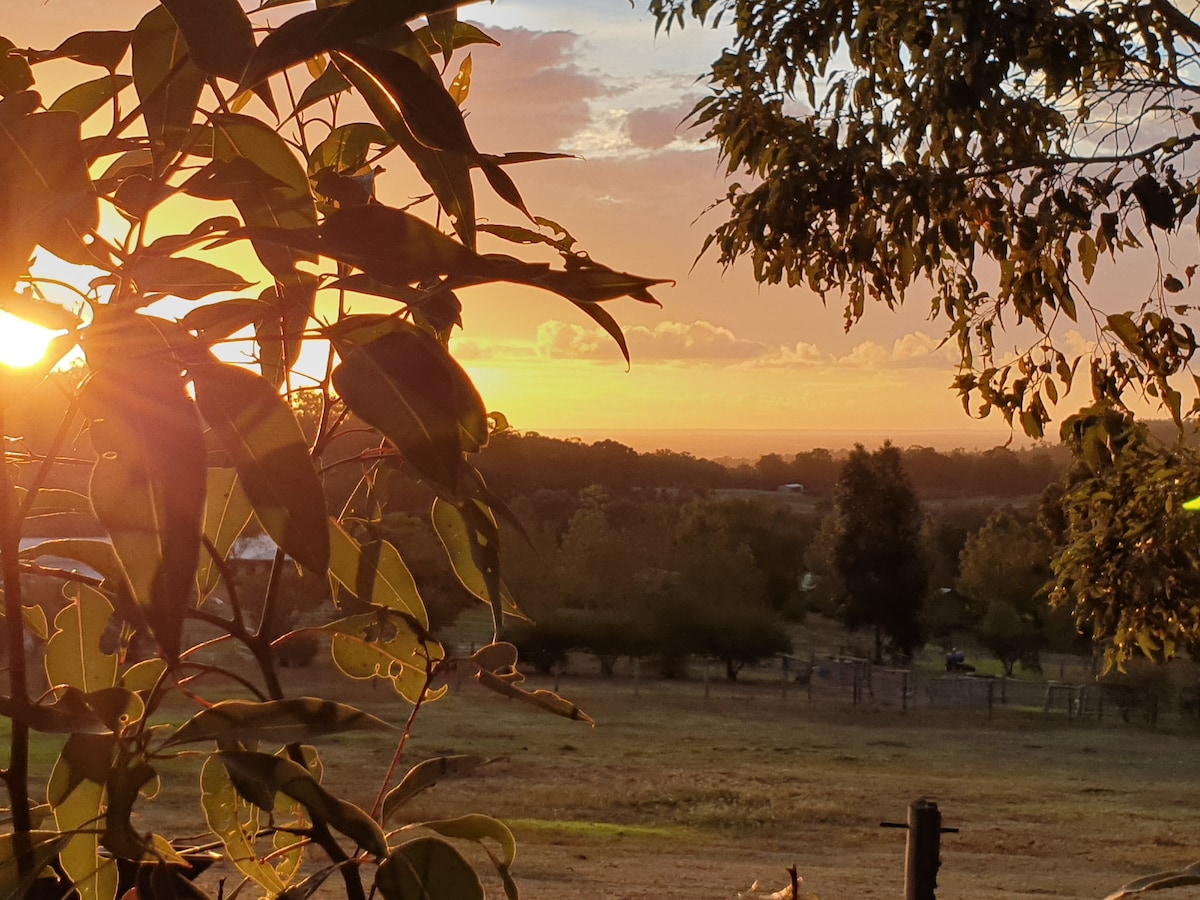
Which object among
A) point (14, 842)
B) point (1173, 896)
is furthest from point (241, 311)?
point (1173, 896)

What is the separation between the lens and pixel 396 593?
0.55m

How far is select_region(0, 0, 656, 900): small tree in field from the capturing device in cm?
31

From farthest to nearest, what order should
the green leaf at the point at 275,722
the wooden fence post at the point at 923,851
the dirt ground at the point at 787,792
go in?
1. the dirt ground at the point at 787,792
2. the wooden fence post at the point at 923,851
3. the green leaf at the point at 275,722

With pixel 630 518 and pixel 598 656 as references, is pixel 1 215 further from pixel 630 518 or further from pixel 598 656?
pixel 630 518

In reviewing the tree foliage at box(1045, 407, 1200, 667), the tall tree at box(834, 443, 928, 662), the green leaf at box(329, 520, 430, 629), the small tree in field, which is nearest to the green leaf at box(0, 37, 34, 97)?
the small tree in field

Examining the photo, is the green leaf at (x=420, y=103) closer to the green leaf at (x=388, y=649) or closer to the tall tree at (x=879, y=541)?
the green leaf at (x=388, y=649)

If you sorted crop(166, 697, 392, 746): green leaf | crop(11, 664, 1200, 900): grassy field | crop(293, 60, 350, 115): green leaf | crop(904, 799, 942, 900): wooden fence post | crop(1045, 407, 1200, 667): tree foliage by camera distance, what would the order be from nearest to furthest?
crop(166, 697, 392, 746): green leaf, crop(293, 60, 350, 115): green leaf, crop(904, 799, 942, 900): wooden fence post, crop(1045, 407, 1200, 667): tree foliage, crop(11, 664, 1200, 900): grassy field

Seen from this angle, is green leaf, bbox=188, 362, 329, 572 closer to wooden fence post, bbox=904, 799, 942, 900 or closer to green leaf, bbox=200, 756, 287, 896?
green leaf, bbox=200, 756, 287, 896

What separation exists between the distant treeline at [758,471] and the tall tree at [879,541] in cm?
65

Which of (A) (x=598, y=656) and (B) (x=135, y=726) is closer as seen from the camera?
(B) (x=135, y=726)

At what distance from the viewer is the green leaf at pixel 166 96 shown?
365mm

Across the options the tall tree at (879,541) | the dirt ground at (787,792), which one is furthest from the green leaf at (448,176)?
the tall tree at (879,541)

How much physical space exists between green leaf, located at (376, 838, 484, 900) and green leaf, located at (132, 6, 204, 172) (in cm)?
26

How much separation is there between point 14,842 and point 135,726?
2.1 inches
